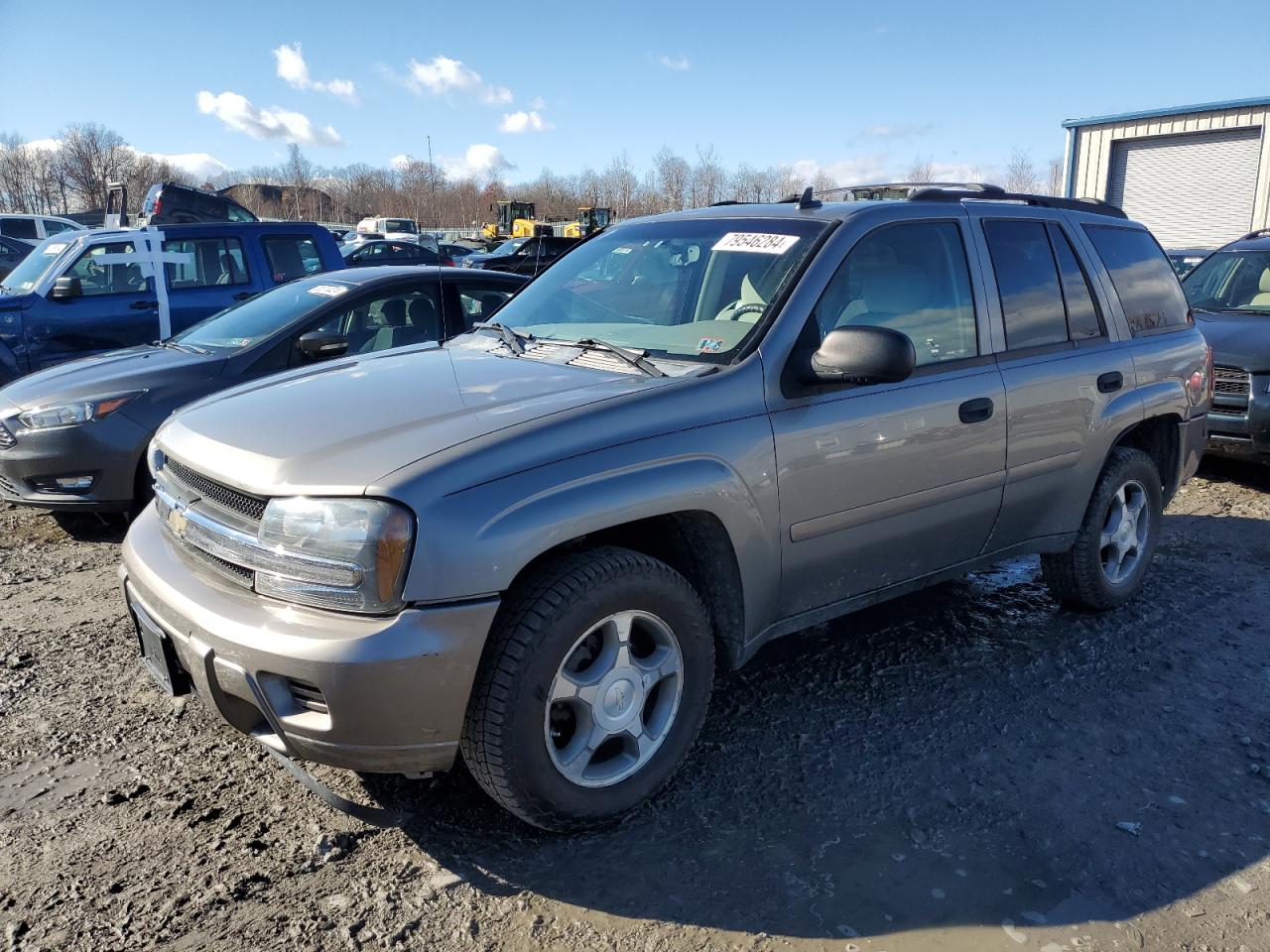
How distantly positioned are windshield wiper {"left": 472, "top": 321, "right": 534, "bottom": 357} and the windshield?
6.16 meters

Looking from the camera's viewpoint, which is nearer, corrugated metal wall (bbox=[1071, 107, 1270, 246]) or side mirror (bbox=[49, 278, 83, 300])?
side mirror (bbox=[49, 278, 83, 300])

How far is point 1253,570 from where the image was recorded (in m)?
5.17

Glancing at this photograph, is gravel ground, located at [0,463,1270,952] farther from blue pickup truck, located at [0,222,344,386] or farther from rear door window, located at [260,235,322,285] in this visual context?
rear door window, located at [260,235,322,285]

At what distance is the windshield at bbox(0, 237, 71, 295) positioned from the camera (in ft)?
27.2

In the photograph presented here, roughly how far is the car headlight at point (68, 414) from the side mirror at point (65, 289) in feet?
10.1

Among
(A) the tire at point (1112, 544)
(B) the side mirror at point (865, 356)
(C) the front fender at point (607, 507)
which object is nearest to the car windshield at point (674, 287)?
(B) the side mirror at point (865, 356)

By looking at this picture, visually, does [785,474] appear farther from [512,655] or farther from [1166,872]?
[1166,872]

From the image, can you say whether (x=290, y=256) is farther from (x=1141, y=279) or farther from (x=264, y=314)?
(x=1141, y=279)

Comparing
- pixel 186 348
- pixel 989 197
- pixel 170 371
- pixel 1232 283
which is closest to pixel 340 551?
pixel 989 197

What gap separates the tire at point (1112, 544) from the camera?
14.1 ft

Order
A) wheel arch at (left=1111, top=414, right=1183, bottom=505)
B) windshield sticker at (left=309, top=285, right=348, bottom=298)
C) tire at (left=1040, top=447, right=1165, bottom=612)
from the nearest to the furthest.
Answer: tire at (left=1040, top=447, right=1165, bottom=612)
wheel arch at (left=1111, top=414, right=1183, bottom=505)
windshield sticker at (left=309, top=285, right=348, bottom=298)

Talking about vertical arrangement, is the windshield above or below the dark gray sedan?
above

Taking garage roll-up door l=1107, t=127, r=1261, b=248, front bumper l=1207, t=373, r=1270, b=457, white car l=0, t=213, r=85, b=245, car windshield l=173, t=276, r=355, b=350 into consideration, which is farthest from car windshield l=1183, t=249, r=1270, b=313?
white car l=0, t=213, r=85, b=245

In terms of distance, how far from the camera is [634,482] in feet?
8.80
